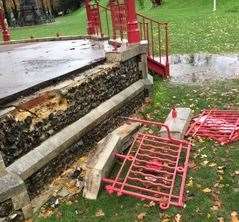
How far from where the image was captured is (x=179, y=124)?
8.30 metres

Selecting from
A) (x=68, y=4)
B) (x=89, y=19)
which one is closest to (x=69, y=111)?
(x=89, y=19)

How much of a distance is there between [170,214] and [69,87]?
3090 mm

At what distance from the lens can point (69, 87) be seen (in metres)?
7.95

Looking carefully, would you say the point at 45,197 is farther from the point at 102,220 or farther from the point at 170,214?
the point at 170,214

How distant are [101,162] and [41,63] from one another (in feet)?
14.8

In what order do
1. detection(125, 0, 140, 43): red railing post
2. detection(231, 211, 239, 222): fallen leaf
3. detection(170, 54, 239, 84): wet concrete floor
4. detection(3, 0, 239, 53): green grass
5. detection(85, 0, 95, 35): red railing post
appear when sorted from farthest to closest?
detection(3, 0, 239, 53): green grass < detection(85, 0, 95, 35): red railing post < detection(170, 54, 239, 84): wet concrete floor < detection(125, 0, 140, 43): red railing post < detection(231, 211, 239, 222): fallen leaf

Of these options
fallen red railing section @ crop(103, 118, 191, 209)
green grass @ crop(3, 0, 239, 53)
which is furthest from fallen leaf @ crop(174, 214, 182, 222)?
green grass @ crop(3, 0, 239, 53)

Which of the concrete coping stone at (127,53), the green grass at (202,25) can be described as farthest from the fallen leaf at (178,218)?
the green grass at (202,25)

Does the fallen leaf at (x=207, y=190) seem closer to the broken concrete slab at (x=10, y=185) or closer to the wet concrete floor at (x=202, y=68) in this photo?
the broken concrete slab at (x=10, y=185)

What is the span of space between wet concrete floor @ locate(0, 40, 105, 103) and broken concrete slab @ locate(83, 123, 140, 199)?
1682 mm

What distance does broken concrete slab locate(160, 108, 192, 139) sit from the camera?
315 inches

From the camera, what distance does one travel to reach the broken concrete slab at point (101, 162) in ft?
21.9

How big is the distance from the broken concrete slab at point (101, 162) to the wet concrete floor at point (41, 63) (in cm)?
168

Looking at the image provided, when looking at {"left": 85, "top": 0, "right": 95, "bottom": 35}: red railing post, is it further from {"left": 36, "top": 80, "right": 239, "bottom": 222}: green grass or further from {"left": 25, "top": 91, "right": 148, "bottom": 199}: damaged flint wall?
{"left": 36, "top": 80, "right": 239, "bottom": 222}: green grass
